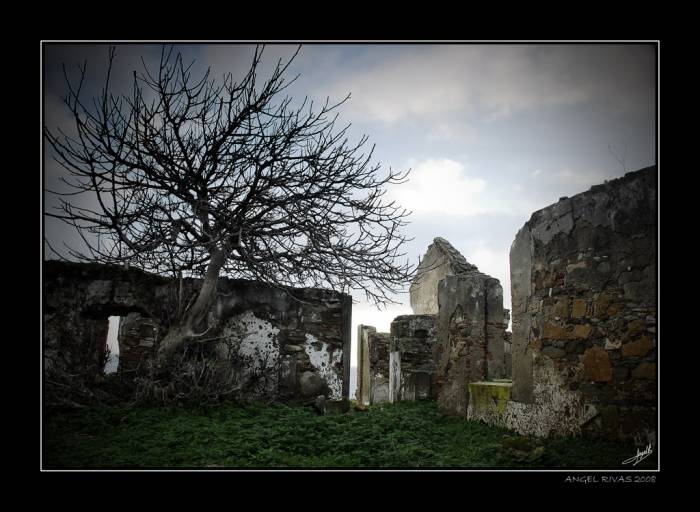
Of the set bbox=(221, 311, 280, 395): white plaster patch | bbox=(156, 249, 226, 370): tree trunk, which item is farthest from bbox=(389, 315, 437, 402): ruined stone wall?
bbox=(156, 249, 226, 370): tree trunk

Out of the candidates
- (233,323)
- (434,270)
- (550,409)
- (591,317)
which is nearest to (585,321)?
(591,317)

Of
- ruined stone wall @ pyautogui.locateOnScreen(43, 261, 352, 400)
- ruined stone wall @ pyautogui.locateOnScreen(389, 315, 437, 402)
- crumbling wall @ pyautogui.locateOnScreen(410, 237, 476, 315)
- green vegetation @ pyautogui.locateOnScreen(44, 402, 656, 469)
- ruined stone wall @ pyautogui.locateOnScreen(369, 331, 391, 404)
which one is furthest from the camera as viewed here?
crumbling wall @ pyautogui.locateOnScreen(410, 237, 476, 315)

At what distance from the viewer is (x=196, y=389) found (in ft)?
19.5

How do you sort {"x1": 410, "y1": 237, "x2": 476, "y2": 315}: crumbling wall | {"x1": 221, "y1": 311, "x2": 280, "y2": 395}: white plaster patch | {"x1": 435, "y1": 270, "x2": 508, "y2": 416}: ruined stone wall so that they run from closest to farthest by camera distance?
{"x1": 221, "y1": 311, "x2": 280, "y2": 395}: white plaster patch, {"x1": 435, "y1": 270, "x2": 508, "y2": 416}: ruined stone wall, {"x1": 410, "y1": 237, "x2": 476, "y2": 315}: crumbling wall

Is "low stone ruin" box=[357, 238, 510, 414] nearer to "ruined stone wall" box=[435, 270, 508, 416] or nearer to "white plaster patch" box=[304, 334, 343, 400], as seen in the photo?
"ruined stone wall" box=[435, 270, 508, 416]

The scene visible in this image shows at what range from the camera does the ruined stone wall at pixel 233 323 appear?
6438 mm

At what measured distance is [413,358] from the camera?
1020cm

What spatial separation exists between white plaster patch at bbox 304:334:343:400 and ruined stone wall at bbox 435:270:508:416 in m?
1.82

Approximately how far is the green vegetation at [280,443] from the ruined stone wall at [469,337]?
45.9 inches

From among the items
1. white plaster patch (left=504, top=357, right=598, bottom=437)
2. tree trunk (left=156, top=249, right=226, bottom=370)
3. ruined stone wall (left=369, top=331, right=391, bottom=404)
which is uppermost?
tree trunk (left=156, top=249, right=226, bottom=370)

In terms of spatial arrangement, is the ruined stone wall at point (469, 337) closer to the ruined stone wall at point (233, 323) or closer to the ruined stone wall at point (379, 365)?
the ruined stone wall at point (233, 323)

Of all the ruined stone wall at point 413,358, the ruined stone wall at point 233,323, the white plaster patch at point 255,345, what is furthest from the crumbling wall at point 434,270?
the white plaster patch at point 255,345

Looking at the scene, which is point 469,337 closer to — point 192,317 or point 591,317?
point 591,317

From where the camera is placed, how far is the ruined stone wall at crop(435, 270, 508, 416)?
7.20m
